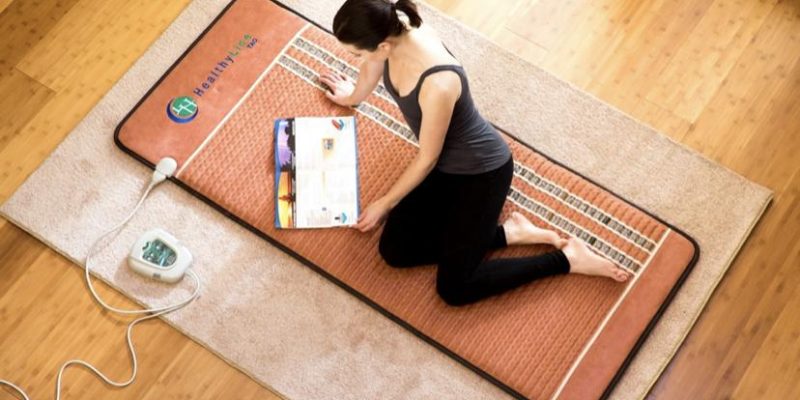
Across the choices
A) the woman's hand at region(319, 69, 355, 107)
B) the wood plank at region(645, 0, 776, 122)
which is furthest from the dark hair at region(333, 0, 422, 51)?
the wood plank at region(645, 0, 776, 122)

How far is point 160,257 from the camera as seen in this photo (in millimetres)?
2025

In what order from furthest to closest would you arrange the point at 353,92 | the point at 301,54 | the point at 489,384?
1. the point at 301,54
2. the point at 353,92
3. the point at 489,384

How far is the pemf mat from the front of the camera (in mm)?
1970

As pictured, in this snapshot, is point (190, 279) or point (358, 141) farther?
Answer: point (358, 141)

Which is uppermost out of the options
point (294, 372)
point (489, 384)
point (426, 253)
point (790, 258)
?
point (790, 258)

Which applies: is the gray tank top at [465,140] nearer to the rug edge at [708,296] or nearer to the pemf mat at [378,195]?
the pemf mat at [378,195]

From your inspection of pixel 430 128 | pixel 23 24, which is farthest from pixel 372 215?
pixel 23 24

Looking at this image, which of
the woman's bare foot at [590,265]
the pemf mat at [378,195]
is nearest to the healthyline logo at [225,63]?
the pemf mat at [378,195]

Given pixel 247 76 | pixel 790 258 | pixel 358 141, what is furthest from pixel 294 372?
pixel 790 258

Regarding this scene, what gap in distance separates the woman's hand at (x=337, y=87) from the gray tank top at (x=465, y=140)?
0.37 m

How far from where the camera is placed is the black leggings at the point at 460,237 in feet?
6.29

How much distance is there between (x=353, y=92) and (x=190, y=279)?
604 millimetres

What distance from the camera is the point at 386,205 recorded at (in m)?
1.97

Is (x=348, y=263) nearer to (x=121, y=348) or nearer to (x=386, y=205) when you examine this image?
(x=386, y=205)
